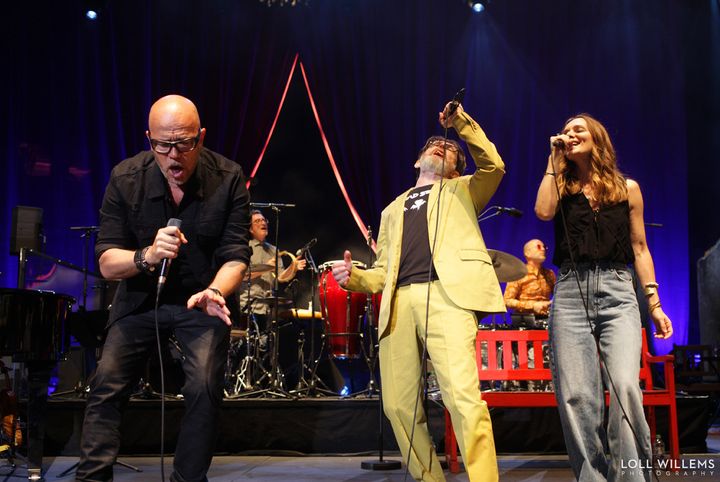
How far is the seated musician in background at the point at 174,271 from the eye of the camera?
8.65 feet

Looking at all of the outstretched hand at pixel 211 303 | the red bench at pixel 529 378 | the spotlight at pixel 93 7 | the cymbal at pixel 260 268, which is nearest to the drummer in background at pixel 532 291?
the red bench at pixel 529 378

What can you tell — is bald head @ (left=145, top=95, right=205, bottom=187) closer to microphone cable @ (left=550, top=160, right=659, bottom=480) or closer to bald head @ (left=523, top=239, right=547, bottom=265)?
microphone cable @ (left=550, top=160, right=659, bottom=480)

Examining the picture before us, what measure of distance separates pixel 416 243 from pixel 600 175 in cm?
93

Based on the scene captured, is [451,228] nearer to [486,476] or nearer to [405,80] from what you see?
[486,476]

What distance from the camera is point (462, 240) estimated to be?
3615 mm

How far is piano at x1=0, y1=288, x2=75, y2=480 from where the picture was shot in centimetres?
386

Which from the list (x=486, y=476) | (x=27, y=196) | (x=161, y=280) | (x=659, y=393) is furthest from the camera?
(x=27, y=196)

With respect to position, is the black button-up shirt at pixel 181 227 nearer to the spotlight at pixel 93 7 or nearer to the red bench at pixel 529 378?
the red bench at pixel 529 378

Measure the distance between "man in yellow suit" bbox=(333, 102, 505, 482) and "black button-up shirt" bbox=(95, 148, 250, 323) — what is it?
2.70 feet

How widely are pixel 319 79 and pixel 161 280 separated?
7.70 meters

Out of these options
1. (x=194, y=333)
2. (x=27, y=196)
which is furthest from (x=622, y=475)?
(x=27, y=196)

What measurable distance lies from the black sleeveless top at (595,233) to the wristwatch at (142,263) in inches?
70.2

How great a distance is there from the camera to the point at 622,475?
3.04 meters

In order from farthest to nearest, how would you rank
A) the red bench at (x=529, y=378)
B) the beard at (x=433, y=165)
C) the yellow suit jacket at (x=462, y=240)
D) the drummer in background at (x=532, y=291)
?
1. the drummer in background at (x=532, y=291)
2. the red bench at (x=529, y=378)
3. the beard at (x=433, y=165)
4. the yellow suit jacket at (x=462, y=240)
